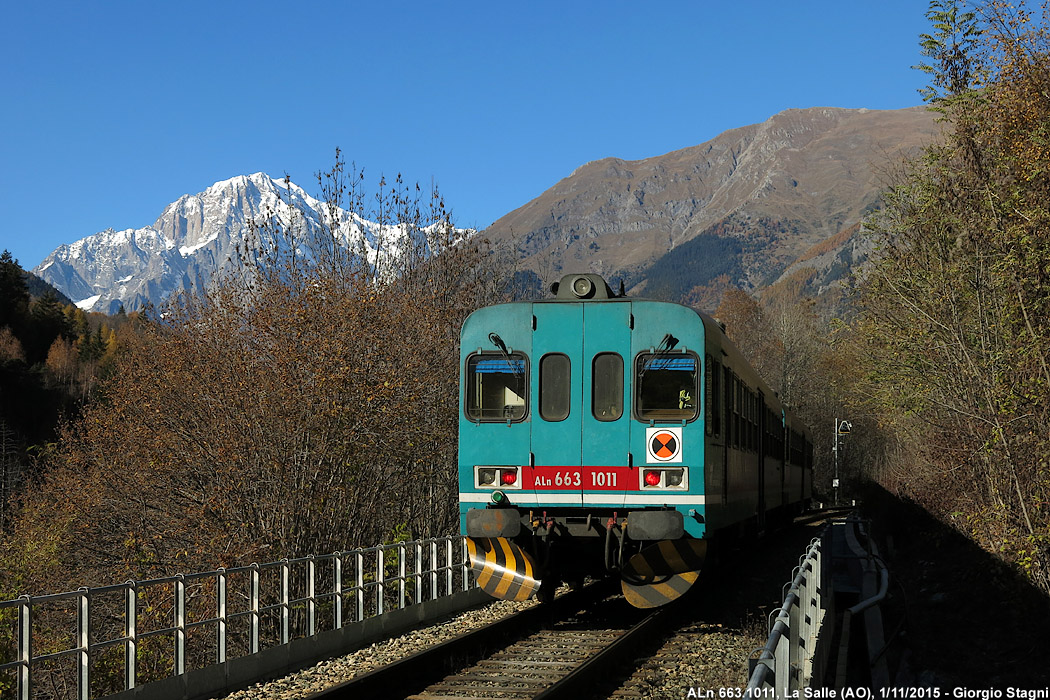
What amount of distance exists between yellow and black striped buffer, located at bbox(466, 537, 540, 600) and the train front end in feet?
0.04

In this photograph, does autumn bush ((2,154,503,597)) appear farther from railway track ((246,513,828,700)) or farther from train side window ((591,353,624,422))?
train side window ((591,353,624,422))

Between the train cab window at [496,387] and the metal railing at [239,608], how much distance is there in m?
1.91

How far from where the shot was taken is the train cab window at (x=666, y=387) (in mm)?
11336

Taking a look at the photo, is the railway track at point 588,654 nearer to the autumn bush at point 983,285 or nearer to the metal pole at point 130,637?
the metal pole at point 130,637

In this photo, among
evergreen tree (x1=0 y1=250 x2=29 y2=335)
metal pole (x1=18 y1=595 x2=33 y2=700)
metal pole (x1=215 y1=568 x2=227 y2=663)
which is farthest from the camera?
evergreen tree (x1=0 y1=250 x2=29 y2=335)

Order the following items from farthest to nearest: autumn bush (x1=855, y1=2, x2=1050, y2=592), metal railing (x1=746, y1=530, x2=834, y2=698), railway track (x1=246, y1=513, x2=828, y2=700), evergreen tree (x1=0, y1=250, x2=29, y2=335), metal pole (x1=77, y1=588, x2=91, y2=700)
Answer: evergreen tree (x1=0, y1=250, x2=29, y2=335) → autumn bush (x1=855, y1=2, x2=1050, y2=592) → railway track (x1=246, y1=513, x2=828, y2=700) → metal pole (x1=77, y1=588, x2=91, y2=700) → metal railing (x1=746, y1=530, x2=834, y2=698)

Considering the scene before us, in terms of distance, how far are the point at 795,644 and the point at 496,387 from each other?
574 centimetres

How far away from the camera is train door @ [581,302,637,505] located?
1136cm

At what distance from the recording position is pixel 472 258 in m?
25.2

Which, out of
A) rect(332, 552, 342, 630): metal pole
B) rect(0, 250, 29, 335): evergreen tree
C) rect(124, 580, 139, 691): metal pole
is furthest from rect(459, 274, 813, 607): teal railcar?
rect(0, 250, 29, 335): evergreen tree

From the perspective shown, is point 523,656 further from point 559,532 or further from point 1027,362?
point 1027,362

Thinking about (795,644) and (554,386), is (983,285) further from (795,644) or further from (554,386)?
(795,644)

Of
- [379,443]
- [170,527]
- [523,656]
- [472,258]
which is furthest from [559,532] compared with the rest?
[472,258]

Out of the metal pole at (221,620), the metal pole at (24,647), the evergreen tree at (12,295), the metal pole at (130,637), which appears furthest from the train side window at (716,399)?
the evergreen tree at (12,295)
